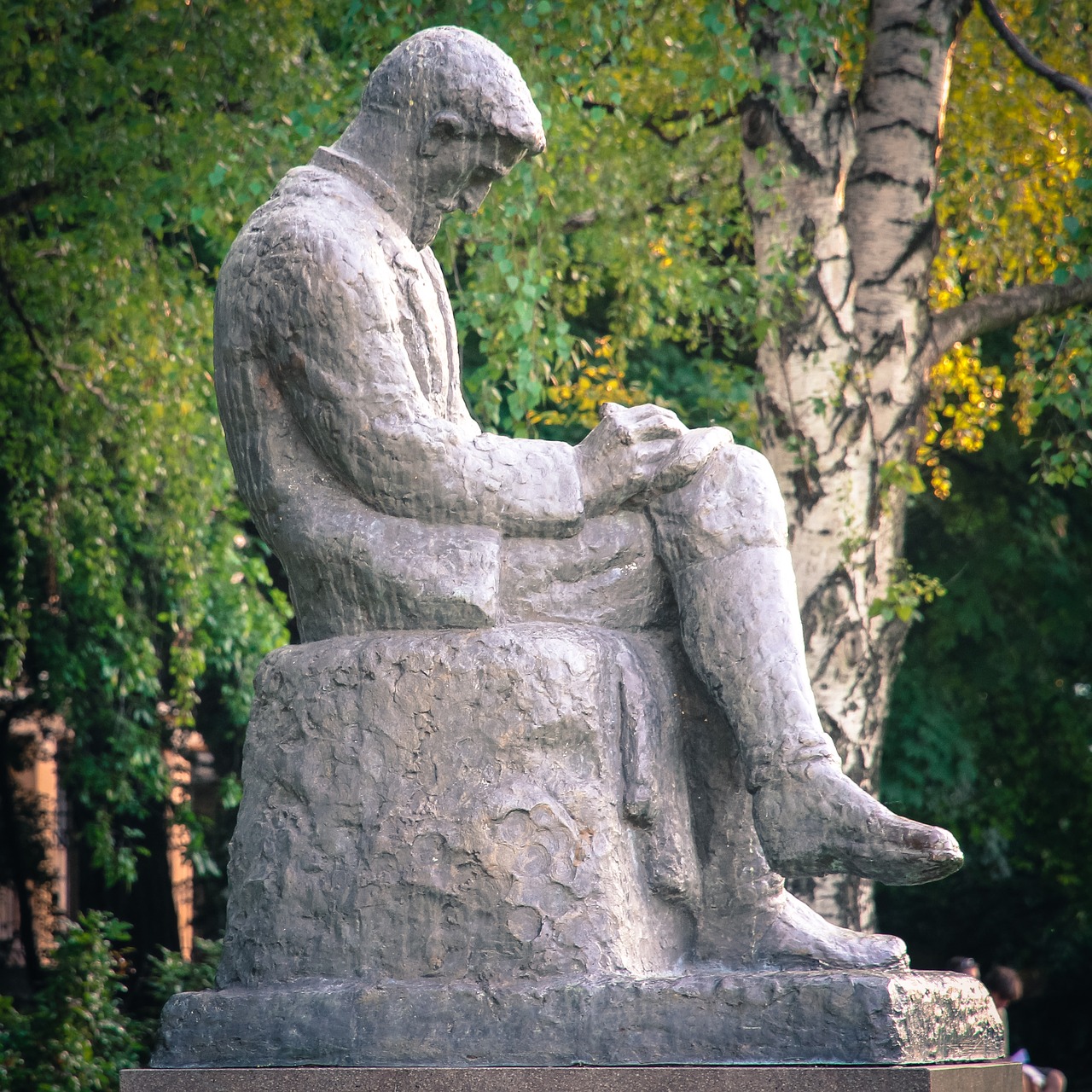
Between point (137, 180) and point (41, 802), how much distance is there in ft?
21.8

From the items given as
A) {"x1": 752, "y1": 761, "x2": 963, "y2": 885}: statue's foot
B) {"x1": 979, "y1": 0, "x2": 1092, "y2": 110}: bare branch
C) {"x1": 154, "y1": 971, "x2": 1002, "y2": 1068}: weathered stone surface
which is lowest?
{"x1": 154, "y1": 971, "x2": 1002, "y2": 1068}: weathered stone surface

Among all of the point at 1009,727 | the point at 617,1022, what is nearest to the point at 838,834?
the point at 617,1022

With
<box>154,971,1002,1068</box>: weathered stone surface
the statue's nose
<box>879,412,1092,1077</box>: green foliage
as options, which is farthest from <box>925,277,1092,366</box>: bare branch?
<box>154,971,1002,1068</box>: weathered stone surface

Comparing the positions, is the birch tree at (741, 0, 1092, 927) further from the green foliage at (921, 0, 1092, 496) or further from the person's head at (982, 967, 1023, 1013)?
the person's head at (982, 967, 1023, 1013)

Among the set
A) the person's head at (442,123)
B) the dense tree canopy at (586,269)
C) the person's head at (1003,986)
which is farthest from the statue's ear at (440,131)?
the person's head at (1003,986)

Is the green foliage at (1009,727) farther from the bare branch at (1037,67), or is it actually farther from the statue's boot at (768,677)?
the statue's boot at (768,677)

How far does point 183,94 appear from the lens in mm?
7855

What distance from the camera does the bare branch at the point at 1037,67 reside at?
6848mm

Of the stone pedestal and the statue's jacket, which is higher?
the statue's jacket

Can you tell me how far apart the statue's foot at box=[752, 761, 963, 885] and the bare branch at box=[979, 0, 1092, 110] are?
15.2ft

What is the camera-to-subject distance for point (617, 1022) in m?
3.02

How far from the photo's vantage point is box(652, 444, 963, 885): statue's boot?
3.03m

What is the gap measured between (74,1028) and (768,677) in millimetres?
6035

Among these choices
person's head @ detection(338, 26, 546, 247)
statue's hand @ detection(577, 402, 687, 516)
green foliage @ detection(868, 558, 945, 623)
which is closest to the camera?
statue's hand @ detection(577, 402, 687, 516)
